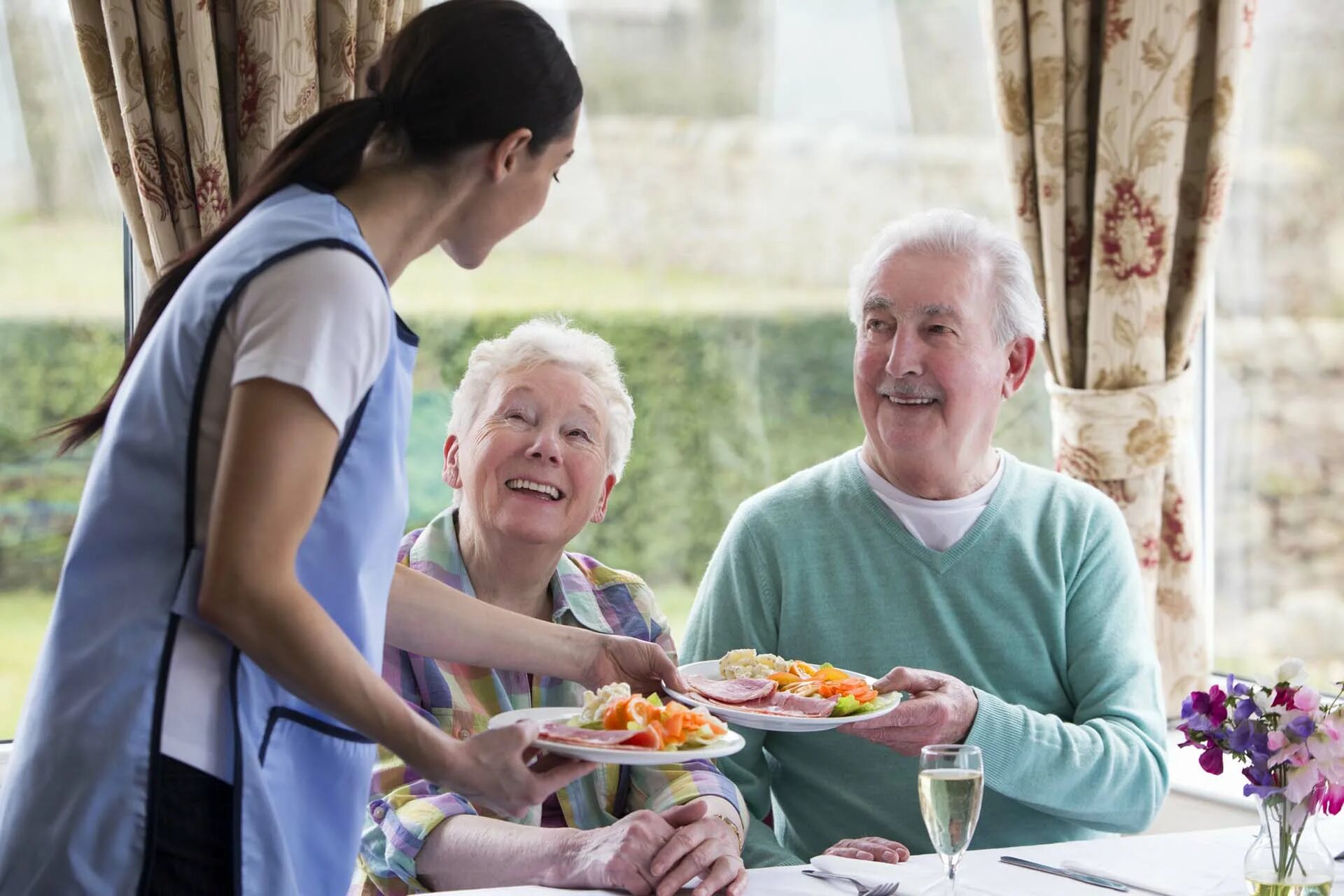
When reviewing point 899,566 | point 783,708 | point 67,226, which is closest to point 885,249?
point 899,566

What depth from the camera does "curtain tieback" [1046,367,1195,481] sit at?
3.04 m

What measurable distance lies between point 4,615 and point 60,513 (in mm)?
256

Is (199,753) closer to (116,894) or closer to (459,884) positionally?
(116,894)

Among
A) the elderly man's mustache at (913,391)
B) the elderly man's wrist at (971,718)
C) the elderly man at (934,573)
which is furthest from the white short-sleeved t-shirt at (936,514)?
the elderly man's wrist at (971,718)

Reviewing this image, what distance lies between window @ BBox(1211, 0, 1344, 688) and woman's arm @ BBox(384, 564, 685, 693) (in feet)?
6.50

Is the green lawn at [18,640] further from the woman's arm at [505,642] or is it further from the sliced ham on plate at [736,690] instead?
the sliced ham on plate at [736,690]

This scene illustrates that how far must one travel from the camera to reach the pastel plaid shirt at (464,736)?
187cm

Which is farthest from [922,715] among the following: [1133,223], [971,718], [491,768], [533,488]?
[1133,223]

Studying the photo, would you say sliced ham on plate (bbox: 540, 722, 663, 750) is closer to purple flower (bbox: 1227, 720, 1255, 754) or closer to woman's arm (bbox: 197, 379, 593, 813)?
woman's arm (bbox: 197, 379, 593, 813)

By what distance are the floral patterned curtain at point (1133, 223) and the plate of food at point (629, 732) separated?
1.80m

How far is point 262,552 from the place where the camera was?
1.12 metres

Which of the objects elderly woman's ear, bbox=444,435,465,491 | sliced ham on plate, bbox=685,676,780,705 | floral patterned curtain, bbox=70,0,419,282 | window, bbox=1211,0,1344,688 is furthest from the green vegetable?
window, bbox=1211,0,1344,688

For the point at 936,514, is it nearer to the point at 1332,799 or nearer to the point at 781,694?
the point at 781,694

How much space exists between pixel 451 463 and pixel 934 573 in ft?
2.63
